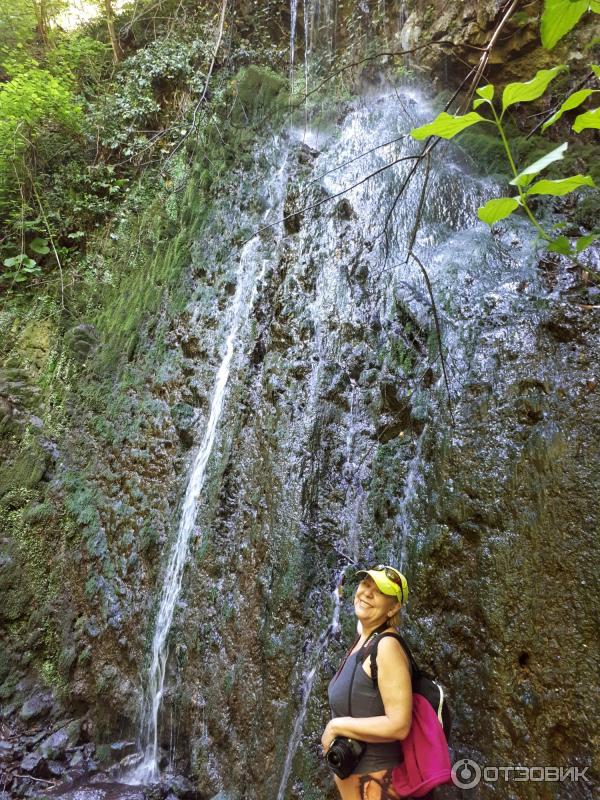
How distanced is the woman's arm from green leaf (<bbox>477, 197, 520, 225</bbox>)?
4.23 feet

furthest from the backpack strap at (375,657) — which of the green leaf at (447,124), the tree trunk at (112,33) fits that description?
the tree trunk at (112,33)

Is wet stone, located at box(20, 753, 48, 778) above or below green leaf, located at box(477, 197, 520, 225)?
below

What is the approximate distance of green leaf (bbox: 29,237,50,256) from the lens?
21.6 ft

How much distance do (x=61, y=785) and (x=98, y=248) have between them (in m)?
5.39

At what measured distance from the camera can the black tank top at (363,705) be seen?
1.60 meters

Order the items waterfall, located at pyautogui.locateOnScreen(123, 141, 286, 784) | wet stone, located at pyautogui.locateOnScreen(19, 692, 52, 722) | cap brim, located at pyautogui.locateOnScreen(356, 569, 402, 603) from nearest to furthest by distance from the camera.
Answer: cap brim, located at pyautogui.locateOnScreen(356, 569, 402, 603) < waterfall, located at pyautogui.locateOnScreen(123, 141, 286, 784) < wet stone, located at pyautogui.locateOnScreen(19, 692, 52, 722)

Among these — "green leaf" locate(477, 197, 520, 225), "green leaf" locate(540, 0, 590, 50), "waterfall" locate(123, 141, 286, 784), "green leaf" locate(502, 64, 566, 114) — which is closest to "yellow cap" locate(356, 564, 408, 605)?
"green leaf" locate(477, 197, 520, 225)

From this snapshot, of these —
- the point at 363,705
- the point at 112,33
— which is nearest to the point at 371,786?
the point at 363,705

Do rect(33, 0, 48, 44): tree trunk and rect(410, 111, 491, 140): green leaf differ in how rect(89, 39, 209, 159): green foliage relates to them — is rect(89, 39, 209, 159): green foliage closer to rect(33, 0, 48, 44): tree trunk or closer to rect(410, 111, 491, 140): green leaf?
rect(33, 0, 48, 44): tree trunk

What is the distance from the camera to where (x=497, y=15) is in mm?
4047

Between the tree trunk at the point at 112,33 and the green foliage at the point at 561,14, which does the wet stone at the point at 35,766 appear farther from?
the tree trunk at the point at 112,33

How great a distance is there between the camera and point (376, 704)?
1.63m

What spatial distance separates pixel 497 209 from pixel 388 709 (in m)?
1.43

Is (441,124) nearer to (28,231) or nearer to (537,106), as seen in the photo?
(537,106)
